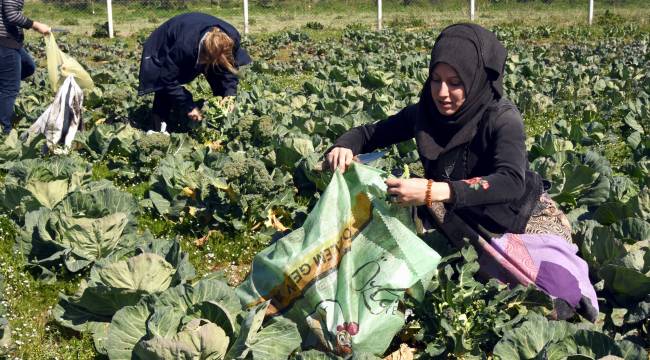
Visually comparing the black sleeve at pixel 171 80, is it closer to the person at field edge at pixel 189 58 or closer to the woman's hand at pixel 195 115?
the person at field edge at pixel 189 58

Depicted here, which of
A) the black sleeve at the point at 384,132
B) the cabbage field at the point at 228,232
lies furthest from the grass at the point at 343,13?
the black sleeve at the point at 384,132

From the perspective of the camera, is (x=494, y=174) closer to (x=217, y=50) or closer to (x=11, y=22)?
(x=217, y=50)

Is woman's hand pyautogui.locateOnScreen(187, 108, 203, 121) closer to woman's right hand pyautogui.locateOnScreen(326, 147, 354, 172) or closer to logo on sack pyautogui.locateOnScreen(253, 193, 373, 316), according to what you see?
woman's right hand pyautogui.locateOnScreen(326, 147, 354, 172)

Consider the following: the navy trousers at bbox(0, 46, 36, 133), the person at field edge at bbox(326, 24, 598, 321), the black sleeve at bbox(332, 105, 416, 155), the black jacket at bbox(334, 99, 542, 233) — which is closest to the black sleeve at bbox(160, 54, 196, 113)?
the navy trousers at bbox(0, 46, 36, 133)

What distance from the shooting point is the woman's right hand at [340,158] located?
12.0 ft

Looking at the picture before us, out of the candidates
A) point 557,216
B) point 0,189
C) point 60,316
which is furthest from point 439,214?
point 0,189

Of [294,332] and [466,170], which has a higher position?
[466,170]

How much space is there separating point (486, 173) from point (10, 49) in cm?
570

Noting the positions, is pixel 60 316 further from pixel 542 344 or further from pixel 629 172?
pixel 629 172

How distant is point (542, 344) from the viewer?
3.08 meters

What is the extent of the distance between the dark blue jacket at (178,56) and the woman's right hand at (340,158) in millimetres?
3498

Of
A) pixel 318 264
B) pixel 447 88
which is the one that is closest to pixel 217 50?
pixel 447 88

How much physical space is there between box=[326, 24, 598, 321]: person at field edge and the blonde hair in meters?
3.24

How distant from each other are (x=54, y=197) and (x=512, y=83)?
772 centimetres
